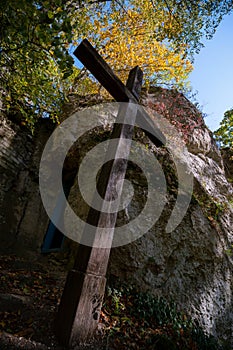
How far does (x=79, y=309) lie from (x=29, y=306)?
81cm

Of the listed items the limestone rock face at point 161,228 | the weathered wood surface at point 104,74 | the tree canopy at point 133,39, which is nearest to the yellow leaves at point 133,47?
the tree canopy at point 133,39

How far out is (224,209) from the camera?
6.59 meters

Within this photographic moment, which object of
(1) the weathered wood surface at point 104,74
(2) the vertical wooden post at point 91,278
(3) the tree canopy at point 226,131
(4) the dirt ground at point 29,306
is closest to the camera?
(4) the dirt ground at point 29,306

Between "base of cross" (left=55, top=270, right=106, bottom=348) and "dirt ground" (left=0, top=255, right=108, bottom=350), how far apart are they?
10cm

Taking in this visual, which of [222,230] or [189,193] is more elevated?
[189,193]

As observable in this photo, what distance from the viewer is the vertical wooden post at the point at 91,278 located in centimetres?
245

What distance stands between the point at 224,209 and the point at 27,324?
5.60 meters

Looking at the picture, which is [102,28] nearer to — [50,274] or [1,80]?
[1,80]

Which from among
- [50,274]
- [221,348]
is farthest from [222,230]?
[50,274]

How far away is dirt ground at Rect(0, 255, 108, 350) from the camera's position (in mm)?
2348

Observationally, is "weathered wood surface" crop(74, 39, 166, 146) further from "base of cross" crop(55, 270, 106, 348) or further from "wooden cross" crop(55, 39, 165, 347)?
"base of cross" crop(55, 270, 106, 348)

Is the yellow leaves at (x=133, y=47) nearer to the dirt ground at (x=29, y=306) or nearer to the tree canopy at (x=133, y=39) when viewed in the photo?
the tree canopy at (x=133, y=39)

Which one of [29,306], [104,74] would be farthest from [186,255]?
[104,74]

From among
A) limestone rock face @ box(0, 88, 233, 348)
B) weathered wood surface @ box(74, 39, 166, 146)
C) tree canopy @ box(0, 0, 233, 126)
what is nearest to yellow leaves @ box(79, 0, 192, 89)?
tree canopy @ box(0, 0, 233, 126)
